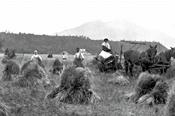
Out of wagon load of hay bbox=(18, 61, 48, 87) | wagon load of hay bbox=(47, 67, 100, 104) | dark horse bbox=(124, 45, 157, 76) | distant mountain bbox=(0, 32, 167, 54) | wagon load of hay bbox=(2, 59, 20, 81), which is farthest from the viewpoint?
distant mountain bbox=(0, 32, 167, 54)

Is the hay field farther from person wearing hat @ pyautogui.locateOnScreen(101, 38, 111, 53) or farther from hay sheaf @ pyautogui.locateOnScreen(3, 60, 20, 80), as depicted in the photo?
person wearing hat @ pyautogui.locateOnScreen(101, 38, 111, 53)

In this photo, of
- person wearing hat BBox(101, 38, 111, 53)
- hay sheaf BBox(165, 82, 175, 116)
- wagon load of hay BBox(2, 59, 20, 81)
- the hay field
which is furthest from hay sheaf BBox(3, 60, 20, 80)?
hay sheaf BBox(165, 82, 175, 116)

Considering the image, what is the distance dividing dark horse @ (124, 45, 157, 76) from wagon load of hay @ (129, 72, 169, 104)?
1025 cm

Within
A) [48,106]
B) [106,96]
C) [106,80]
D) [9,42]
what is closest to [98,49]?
[9,42]

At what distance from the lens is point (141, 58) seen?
26.6 metres

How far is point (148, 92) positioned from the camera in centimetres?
1526

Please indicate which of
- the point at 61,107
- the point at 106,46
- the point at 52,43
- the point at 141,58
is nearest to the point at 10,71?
the point at 106,46

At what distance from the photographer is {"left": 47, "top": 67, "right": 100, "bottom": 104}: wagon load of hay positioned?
14.3 m

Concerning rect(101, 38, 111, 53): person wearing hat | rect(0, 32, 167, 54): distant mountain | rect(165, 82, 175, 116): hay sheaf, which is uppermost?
rect(101, 38, 111, 53): person wearing hat

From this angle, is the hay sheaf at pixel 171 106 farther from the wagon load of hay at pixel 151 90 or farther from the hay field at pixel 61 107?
the wagon load of hay at pixel 151 90

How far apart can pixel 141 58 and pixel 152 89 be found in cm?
1164

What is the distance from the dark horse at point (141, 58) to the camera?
1022 inches

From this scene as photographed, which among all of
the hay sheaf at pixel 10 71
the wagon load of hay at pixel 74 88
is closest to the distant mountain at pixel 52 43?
the hay sheaf at pixel 10 71

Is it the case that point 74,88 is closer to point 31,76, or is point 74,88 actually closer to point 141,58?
point 31,76
